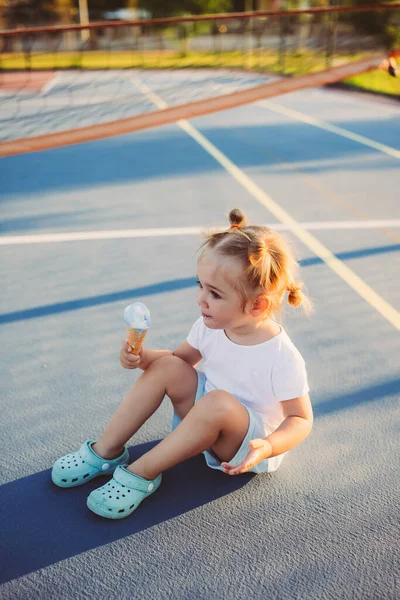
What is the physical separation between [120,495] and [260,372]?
0.67 meters

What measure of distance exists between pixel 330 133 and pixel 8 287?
7.34 m

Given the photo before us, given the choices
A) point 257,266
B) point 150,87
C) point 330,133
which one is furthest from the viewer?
point 150,87

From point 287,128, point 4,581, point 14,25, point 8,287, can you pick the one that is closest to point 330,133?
point 287,128

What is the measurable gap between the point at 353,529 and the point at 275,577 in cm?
37

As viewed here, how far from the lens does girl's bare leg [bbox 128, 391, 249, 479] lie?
2.11 m

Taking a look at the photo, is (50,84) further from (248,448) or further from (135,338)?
(248,448)

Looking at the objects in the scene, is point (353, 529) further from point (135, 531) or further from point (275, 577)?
point (135, 531)

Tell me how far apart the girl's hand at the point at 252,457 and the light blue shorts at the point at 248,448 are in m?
0.15

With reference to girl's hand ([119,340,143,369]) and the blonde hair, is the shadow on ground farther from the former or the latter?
the blonde hair

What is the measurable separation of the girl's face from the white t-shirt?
5.5 inches

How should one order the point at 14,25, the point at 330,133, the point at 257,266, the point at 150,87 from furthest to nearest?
1. the point at 14,25
2. the point at 150,87
3. the point at 330,133
4. the point at 257,266

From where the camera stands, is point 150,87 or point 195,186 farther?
point 150,87

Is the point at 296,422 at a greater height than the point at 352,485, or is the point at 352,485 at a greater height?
the point at 296,422

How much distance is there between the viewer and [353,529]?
2137mm
